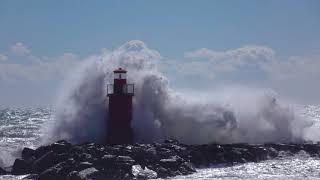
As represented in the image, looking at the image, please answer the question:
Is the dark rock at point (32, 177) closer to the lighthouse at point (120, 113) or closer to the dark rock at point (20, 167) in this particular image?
the dark rock at point (20, 167)

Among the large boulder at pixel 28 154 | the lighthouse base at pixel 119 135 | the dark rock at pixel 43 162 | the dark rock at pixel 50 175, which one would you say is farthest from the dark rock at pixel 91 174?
the lighthouse base at pixel 119 135

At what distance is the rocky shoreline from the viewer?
22953 mm

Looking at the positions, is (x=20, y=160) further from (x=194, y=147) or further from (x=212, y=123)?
(x=212, y=123)

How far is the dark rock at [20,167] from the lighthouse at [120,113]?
504 cm

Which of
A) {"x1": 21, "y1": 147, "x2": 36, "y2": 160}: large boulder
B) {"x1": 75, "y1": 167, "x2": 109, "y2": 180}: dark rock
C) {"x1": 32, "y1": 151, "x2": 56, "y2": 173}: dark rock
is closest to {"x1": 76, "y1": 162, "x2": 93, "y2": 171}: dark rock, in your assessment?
{"x1": 75, "y1": 167, "x2": 109, "y2": 180}: dark rock

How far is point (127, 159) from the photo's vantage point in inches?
937

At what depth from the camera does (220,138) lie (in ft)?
109

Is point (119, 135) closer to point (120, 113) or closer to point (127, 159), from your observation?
point (120, 113)

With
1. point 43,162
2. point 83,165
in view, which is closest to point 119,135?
point 43,162

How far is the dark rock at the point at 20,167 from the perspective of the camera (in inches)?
987

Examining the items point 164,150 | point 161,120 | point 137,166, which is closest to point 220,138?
point 161,120

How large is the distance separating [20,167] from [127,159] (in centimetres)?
489

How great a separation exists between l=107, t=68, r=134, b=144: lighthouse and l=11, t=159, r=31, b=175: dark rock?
504cm

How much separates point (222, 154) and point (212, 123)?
19.7ft
